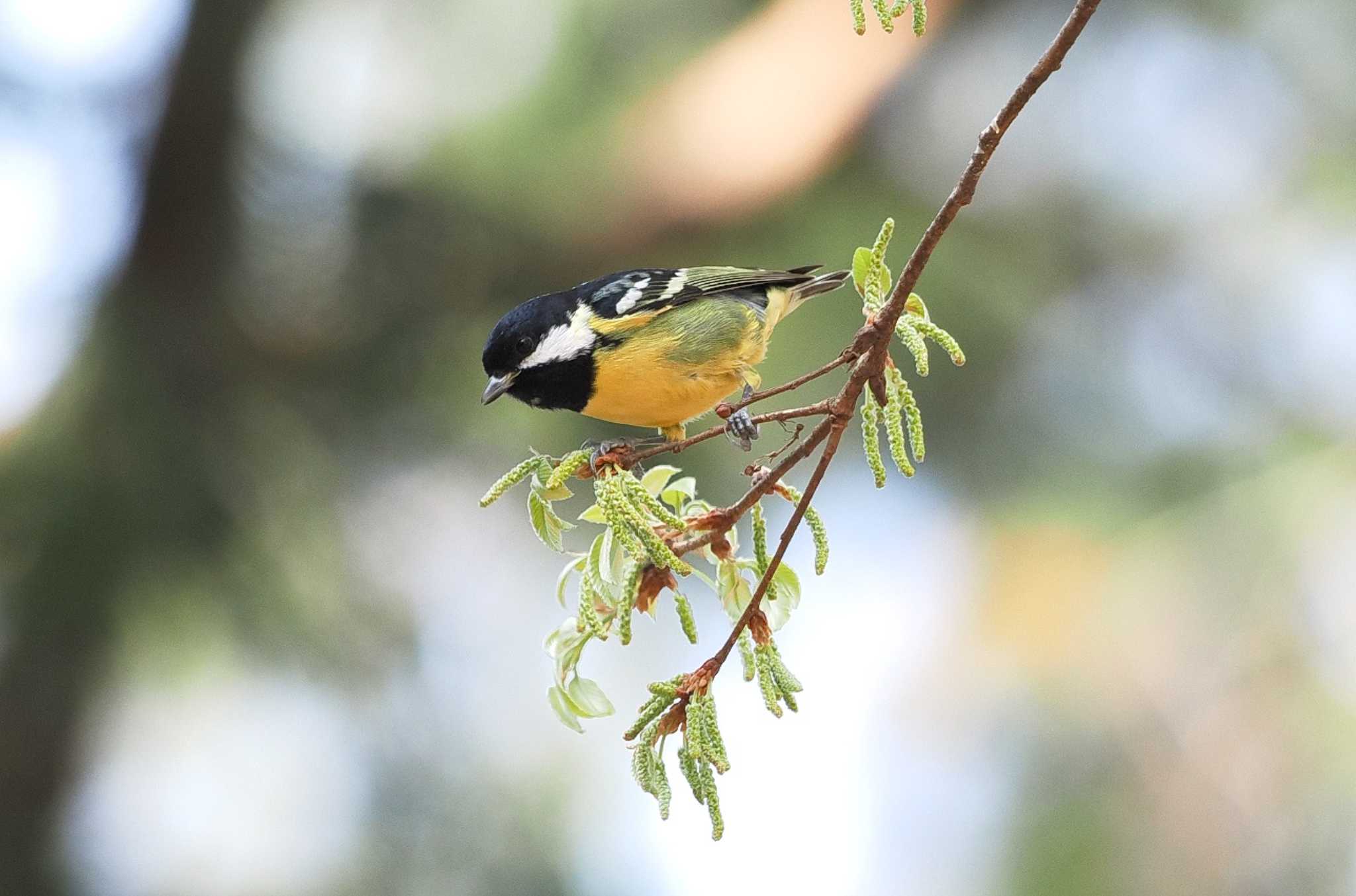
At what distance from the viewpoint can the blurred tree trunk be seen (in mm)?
3730

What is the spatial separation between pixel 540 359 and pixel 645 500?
97cm

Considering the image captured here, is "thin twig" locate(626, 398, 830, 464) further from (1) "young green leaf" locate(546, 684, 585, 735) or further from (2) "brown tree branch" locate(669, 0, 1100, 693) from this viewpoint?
(1) "young green leaf" locate(546, 684, 585, 735)

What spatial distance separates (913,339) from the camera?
3.30 ft

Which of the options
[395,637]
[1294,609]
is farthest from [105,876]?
[1294,609]

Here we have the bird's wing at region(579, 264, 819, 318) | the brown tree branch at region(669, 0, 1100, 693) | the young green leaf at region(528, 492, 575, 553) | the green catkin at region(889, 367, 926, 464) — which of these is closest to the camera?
the brown tree branch at region(669, 0, 1100, 693)

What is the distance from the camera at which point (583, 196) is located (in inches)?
145

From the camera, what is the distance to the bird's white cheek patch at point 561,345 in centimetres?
198

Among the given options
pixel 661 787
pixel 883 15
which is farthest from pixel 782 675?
pixel 883 15

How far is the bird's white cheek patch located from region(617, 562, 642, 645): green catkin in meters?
0.92

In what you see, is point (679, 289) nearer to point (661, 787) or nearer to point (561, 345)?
point (561, 345)

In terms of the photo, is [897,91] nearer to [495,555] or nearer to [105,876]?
[495,555]

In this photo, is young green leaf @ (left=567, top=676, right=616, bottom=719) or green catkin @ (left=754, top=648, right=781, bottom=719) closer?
green catkin @ (left=754, top=648, right=781, bottom=719)

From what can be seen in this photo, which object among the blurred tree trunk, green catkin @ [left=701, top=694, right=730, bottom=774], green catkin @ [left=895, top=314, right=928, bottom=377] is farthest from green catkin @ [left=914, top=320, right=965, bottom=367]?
the blurred tree trunk

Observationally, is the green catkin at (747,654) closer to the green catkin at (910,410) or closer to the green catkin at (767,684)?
the green catkin at (767,684)
